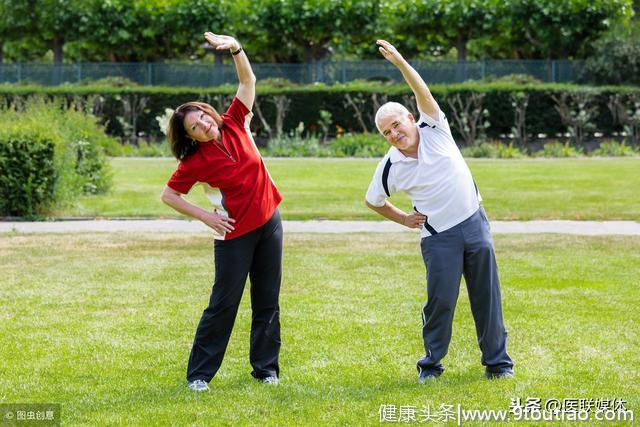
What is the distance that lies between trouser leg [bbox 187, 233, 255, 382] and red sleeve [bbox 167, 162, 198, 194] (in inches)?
13.3

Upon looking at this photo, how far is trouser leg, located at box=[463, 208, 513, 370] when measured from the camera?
557cm

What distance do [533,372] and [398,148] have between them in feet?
4.99

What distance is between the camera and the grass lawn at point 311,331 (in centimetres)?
548

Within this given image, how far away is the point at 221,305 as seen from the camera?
5.63 metres

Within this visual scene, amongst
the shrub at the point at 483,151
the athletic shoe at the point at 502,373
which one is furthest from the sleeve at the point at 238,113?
the shrub at the point at 483,151

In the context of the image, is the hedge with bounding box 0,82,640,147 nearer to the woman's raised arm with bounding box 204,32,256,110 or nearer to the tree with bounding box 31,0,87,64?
the tree with bounding box 31,0,87,64

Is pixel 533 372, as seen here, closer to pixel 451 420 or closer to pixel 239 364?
pixel 451 420

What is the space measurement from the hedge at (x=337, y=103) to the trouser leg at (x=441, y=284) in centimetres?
2214

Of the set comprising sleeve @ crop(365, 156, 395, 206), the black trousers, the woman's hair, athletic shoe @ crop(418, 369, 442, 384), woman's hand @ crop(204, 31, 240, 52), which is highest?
woman's hand @ crop(204, 31, 240, 52)

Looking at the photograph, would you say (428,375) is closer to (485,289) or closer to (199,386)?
(485,289)

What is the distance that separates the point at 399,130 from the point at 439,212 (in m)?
0.48

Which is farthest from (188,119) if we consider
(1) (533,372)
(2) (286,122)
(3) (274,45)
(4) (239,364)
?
(3) (274,45)

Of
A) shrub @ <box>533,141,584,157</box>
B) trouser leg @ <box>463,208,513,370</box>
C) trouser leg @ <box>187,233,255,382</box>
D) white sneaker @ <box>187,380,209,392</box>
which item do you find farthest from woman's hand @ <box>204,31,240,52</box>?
shrub @ <box>533,141,584,157</box>

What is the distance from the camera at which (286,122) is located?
95.0 feet
